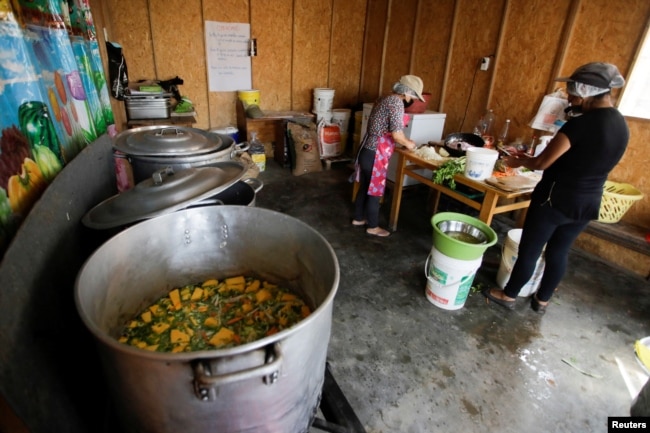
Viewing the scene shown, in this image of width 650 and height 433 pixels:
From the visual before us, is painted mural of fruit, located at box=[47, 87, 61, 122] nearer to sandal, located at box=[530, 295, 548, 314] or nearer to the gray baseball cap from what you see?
the gray baseball cap

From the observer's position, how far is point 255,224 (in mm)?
1480

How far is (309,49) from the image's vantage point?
5.53 metres

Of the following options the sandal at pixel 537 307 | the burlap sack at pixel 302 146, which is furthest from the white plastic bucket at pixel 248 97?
the sandal at pixel 537 307

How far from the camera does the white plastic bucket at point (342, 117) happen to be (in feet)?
18.4

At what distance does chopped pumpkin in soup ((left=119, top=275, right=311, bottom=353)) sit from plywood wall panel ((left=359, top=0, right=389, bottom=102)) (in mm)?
4877

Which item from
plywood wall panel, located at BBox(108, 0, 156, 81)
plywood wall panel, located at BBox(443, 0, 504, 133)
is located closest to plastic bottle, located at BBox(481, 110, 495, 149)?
plywood wall panel, located at BBox(443, 0, 504, 133)

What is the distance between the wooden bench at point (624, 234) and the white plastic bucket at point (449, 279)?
1.48m

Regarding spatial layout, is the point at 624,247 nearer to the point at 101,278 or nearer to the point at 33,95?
the point at 101,278

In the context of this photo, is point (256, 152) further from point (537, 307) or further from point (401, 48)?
point (537, 307)

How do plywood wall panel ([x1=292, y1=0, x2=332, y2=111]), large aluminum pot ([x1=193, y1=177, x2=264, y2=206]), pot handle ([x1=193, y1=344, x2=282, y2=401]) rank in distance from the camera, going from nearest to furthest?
1. pot handle ([x1=193, y1=344, x2=282, y2=401])
2. large aluminum pot ([x1=193, y1=177, x2=264, y2=206])
3. plywood wall panel ([x1=292, y1=0, x2=332, y2=111])

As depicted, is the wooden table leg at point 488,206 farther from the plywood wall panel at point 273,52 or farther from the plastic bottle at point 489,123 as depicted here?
the plywood wall panel at point 273,52

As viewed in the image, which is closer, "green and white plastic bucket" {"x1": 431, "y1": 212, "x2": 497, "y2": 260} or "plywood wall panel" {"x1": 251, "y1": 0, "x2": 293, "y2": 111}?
"green and white plastic bucket" {"x1": 431, "y1": 212, "x2": 497, "y2": 260}

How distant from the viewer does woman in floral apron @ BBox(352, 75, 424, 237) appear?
3023 millimetres

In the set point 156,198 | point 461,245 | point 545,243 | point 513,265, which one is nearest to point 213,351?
point 156,198
